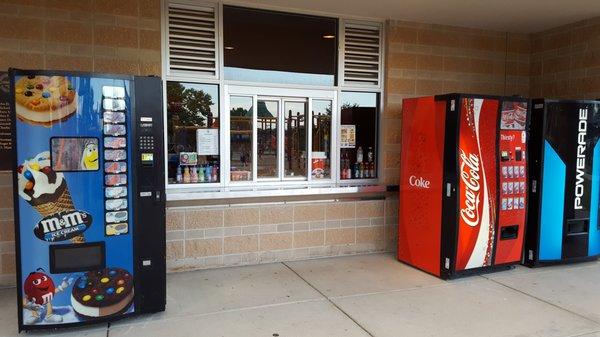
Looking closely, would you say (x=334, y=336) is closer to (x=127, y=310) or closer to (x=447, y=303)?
(x=447, y=303)

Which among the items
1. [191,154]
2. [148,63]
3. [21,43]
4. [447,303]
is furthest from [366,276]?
[21,43]

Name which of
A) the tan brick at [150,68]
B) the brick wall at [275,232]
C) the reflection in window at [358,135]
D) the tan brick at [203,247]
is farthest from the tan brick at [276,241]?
the tan brick at [150,68]

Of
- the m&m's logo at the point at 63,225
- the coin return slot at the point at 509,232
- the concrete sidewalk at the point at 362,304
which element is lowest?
the concrete sidewalk at the point at 362,304

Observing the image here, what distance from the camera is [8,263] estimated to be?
4.36 metres

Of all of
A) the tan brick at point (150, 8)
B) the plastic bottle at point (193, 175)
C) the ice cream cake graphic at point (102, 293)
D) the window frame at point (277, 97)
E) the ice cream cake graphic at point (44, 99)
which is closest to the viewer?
the ice cream cake graphic at point (44, 99)

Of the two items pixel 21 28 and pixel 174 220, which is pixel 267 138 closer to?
pixel 174 220

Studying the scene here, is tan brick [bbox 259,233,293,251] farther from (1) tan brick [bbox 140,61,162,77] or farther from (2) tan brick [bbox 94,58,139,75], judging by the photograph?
(2) tan brick [bbox 94,58,139,75]

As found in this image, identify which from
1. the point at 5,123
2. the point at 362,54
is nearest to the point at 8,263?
the point at 5,123

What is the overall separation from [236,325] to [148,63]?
2.75m

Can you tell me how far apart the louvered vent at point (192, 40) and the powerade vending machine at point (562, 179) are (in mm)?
3674

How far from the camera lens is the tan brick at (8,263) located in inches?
171

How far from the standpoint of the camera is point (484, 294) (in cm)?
438

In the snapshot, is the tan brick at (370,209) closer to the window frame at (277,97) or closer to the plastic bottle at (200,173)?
the window frame at (277,97)

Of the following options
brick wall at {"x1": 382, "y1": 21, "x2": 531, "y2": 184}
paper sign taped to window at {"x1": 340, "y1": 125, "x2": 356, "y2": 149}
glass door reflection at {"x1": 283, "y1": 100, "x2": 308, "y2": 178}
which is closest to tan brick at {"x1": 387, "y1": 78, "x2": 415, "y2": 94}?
brick wall at {"x1": 382, "y1": 21, "x2": 531, "y2": 184}
